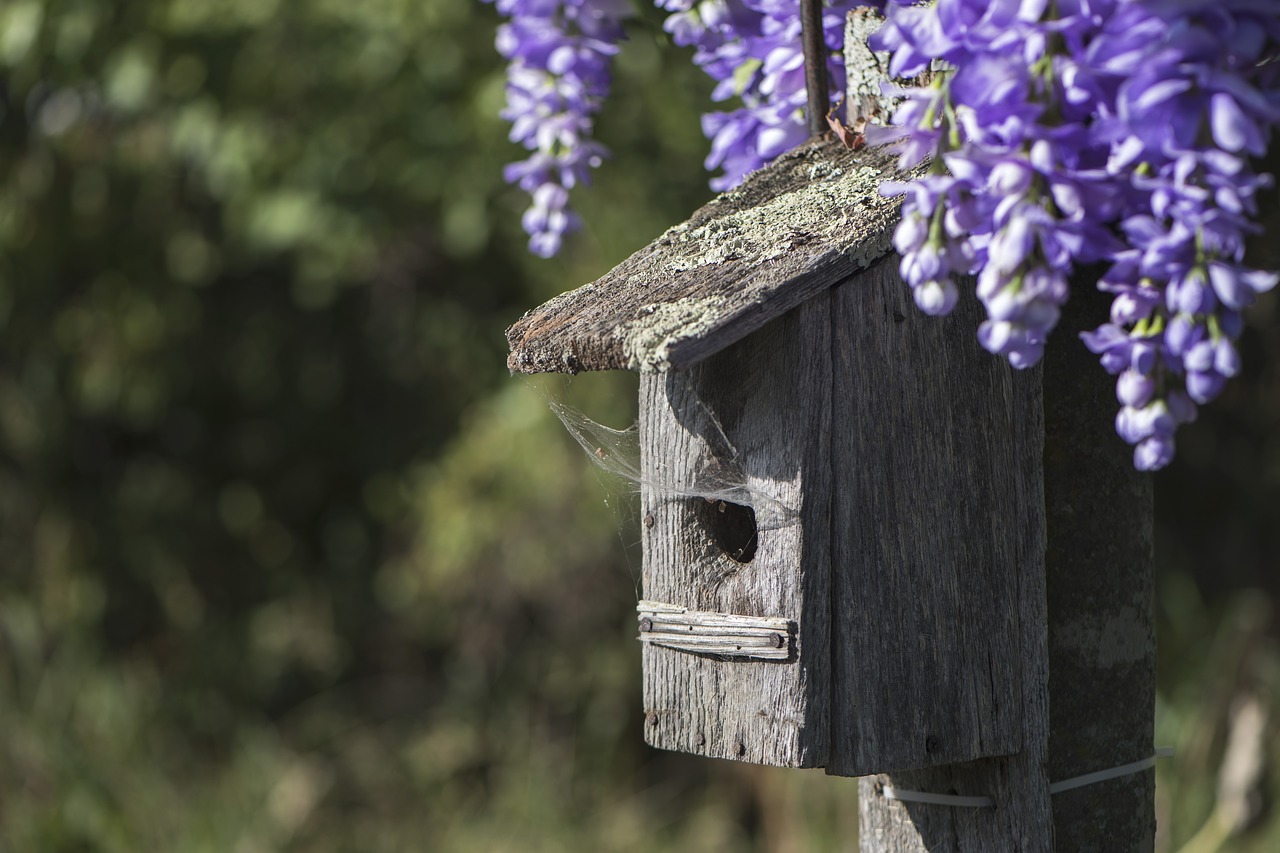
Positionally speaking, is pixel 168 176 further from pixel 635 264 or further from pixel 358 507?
pixel 635 264

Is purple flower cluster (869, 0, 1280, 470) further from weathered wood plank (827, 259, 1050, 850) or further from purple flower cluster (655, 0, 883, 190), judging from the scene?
purple flower cluster (655, 0, 883, 190)

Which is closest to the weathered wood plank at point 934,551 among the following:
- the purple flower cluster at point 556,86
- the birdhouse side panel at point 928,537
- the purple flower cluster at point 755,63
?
the birdhouse side panel at point 928,537

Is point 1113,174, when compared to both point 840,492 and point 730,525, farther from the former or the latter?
point 730,525

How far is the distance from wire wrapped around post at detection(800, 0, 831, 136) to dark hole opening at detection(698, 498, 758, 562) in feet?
1.49

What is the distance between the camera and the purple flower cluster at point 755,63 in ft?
4.83

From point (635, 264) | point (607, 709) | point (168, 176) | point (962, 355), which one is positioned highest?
point (168, 176)

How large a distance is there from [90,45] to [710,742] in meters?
2.41

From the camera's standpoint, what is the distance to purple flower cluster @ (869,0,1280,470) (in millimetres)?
835

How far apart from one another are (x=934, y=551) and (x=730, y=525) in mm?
266

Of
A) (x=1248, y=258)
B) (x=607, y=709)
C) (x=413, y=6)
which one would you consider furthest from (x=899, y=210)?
(x=607, y=709)

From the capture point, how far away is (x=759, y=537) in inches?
53.6

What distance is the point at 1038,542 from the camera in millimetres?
1400

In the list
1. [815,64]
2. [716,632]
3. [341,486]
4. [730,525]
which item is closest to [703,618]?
[716,632]

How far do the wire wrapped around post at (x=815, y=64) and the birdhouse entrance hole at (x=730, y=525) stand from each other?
0.45 meters
